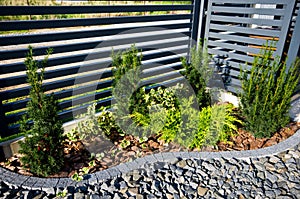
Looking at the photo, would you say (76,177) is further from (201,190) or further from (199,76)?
(199,76)

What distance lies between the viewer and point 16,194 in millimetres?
2131

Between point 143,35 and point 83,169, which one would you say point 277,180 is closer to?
point 83,169

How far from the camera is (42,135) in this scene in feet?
7.39

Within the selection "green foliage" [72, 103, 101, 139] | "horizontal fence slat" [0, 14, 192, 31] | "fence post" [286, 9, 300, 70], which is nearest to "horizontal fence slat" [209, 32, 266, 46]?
"fence post" [286, 9, 300, 70]

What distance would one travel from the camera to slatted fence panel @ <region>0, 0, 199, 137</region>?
2643 mm

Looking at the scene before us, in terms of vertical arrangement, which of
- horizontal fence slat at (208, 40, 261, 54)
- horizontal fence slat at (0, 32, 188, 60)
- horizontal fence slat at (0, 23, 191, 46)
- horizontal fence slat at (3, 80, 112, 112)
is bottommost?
horizontal fence slat at (3, 80, 112, 112)

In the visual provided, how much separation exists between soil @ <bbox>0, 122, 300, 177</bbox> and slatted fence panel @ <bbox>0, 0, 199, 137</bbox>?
1.67ft

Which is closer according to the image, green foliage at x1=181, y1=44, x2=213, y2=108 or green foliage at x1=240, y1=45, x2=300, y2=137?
green foliage at x1=240, y1=45, x2=300, y2=137

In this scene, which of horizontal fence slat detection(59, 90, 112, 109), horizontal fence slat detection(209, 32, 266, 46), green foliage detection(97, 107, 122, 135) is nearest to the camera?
green foliage detection(97, 107, 122, 135)

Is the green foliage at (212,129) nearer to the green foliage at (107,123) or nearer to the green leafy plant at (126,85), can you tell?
the green leafy plant at (126,85)

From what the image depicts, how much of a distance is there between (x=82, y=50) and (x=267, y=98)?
8.17 feet

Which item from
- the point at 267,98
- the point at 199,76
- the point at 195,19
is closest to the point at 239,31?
the point at 195,19

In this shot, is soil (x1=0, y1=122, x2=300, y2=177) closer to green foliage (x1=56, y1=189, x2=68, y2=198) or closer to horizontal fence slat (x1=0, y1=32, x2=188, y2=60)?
green foliage (x1=56, y1=189, x2=68, y2=198)

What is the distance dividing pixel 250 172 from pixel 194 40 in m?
2.61
